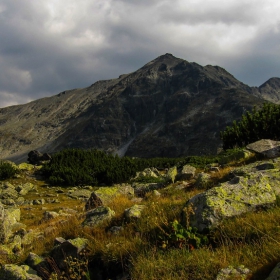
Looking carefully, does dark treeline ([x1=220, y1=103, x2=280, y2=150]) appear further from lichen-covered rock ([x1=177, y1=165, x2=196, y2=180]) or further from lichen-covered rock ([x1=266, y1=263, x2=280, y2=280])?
lichen-covered rock ([x1=266, y1=263, x2=280, y2=280])

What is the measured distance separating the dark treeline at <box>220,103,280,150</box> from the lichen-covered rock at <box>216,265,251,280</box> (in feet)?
95.8

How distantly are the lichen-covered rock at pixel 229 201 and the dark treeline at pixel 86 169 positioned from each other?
26.6m

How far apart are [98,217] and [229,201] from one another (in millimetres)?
3800

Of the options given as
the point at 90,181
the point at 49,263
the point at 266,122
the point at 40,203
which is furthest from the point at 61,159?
the point at 49,263

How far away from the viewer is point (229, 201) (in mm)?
5566

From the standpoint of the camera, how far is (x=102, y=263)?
560 cm

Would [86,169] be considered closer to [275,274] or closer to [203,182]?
[203,182]

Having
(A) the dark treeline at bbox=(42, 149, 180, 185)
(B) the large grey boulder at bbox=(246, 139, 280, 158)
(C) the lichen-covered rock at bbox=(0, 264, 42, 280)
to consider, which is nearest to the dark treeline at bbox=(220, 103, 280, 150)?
(A) the dark treeline at bbox=(42, 149, 180, 185)

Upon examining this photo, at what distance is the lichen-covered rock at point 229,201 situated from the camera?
5.22 metres

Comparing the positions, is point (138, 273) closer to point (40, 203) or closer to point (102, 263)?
point (102, 263)

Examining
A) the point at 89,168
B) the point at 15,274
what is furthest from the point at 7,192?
the point at 15,274

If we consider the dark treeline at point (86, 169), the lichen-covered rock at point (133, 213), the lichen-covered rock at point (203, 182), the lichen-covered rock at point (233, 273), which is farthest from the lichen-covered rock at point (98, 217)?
the dark treeline at point (86, 169)

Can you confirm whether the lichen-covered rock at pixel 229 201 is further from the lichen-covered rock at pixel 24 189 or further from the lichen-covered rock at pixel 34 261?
the lichen-covered rock at pixel 24 189

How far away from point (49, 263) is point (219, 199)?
12.9 feet
